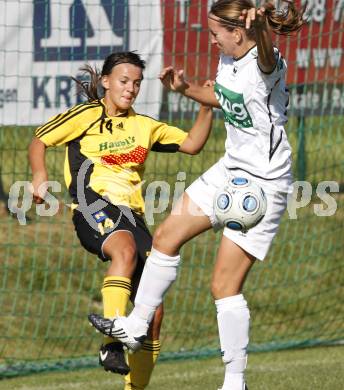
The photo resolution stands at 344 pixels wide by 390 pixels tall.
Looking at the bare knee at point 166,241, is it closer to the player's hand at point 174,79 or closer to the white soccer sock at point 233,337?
the white soccer sock at point 233,337

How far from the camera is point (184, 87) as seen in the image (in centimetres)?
604

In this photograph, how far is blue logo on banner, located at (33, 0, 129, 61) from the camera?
8742 mm

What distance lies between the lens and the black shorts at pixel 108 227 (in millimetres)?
6340

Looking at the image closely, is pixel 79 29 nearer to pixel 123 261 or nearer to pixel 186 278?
pixel 186 278

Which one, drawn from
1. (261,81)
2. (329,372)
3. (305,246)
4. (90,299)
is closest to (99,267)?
(90,299)

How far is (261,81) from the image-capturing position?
560 centimetres

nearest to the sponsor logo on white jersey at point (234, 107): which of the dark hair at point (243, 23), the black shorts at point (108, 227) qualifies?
the dark hair at point (243, 23)

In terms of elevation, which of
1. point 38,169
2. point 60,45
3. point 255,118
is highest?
point 60,45

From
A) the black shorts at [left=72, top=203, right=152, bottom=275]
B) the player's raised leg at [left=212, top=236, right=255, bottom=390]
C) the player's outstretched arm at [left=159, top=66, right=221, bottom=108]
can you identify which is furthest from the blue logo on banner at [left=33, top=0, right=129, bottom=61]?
the player's raised leg at [left=212, top=236, right=255, bottom=390]

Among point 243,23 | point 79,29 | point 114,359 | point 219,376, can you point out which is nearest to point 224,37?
point 243,23

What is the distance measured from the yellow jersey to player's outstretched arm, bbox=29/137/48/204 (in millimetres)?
58

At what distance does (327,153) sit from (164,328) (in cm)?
218

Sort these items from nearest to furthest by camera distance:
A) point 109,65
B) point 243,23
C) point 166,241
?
point 243,23
point 166,241
point 109,65

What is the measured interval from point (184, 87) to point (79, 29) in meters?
2.96
